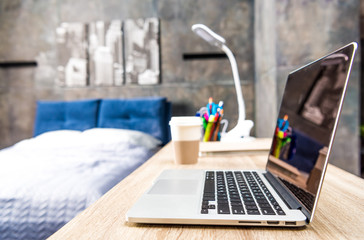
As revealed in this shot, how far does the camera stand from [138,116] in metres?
2.53

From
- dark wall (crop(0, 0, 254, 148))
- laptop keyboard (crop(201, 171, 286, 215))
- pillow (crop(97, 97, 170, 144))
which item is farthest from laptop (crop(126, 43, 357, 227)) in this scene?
dark wall (crop(0, 0, 254, 148))

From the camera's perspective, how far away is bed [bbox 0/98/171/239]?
921mm

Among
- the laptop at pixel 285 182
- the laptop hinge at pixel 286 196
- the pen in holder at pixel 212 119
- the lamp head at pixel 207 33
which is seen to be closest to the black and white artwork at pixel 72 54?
the lamp head at pixel 207 33

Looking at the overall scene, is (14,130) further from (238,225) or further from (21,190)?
(238,225)

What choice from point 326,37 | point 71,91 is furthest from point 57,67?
point 326,37

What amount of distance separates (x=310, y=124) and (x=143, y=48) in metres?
2.47

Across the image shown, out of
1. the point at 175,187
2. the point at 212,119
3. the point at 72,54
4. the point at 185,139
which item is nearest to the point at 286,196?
the point at 175,187

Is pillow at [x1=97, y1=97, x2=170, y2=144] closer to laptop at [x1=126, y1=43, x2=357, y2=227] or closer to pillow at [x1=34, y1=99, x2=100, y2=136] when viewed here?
pillow at [x1=34, y1=99, x2=100, y2=136]

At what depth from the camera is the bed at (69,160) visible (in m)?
0.92

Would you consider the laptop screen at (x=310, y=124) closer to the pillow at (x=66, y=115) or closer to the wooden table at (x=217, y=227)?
the wooden table at (x=217, y=227)

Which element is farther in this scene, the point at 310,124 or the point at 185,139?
the point at 185,139

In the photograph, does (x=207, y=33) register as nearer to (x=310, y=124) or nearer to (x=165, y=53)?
(x=310, y=124)

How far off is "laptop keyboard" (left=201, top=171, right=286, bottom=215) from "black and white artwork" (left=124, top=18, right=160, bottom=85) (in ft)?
7.37

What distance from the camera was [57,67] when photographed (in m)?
2.85
